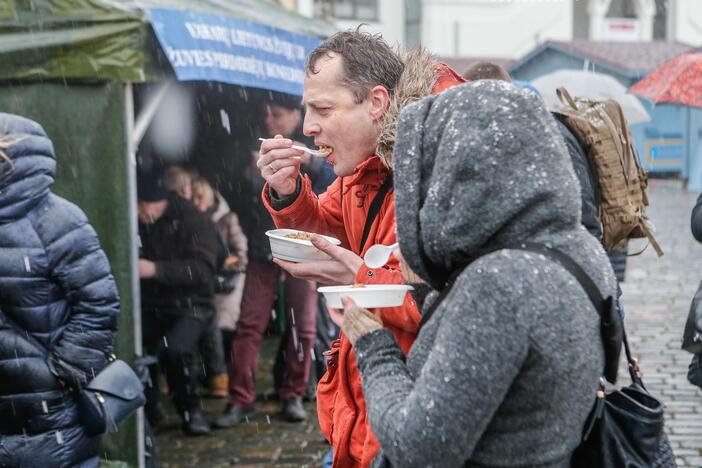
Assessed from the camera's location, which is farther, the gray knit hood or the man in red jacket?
the man in red jacket

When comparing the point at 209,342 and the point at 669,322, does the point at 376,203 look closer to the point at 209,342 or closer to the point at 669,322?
the point at 209,342

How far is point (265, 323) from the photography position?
7.77 meters

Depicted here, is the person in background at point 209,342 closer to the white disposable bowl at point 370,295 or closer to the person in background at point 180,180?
the person in background at point 180,180

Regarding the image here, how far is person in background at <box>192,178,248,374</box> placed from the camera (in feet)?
26.1

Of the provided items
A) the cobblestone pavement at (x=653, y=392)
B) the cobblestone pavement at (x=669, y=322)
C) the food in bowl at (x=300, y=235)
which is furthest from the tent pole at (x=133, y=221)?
the cobblestone pavement at (x=669, y=322)

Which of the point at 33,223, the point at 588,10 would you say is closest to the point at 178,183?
the point at 33,223

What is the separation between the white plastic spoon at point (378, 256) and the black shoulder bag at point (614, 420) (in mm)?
372

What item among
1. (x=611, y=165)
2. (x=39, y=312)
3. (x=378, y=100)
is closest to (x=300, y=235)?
(x=378, y=100)

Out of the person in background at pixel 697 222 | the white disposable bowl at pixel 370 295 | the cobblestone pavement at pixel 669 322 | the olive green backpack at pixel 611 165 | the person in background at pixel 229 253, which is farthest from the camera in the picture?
the person in background at pixel 229 253

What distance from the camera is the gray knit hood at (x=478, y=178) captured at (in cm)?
204

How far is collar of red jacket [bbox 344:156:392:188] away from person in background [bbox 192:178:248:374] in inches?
194

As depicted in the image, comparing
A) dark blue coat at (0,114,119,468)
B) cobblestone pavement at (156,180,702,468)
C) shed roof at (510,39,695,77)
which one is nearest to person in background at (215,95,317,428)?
cobblestone pavement at (156,180,702,468)

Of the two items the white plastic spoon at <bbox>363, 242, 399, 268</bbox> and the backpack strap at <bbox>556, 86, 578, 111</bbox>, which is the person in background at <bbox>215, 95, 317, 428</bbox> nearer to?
the backpack strap at <bbox>556, 86, 578, 111</bbox>

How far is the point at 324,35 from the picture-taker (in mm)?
9172
